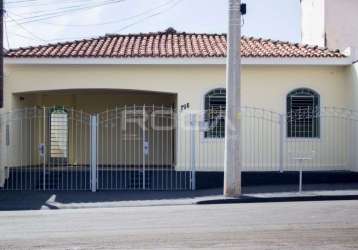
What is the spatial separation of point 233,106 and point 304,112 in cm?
396

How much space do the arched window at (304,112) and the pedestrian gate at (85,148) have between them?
358 centimetres

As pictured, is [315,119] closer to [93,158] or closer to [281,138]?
[281,138]

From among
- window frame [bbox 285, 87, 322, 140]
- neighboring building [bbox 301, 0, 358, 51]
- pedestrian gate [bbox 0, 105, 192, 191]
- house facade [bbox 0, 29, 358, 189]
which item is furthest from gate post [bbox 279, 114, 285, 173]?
neighboring building [bbox 301, 0, 358, 51]

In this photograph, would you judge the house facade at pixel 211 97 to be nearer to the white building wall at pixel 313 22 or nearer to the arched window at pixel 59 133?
the arched window at pixel 59 133

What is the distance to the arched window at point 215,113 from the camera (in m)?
17.7

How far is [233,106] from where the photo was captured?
48.2 feet

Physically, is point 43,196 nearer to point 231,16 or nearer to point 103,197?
point 103,197

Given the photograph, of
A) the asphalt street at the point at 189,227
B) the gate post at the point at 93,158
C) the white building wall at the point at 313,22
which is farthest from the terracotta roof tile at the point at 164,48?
the asphalt street at the point at 189,227

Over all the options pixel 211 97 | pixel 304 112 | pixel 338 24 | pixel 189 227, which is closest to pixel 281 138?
pixel 304 112

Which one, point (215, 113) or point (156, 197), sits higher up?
Answer: point (215, 113)

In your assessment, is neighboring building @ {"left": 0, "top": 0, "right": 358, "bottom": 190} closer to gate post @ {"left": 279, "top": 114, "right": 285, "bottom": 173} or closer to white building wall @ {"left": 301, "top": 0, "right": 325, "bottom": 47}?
gate post @ {"left": 279, "top": 114, "right": 285, "bottom": 173}

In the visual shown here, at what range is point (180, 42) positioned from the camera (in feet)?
65.7

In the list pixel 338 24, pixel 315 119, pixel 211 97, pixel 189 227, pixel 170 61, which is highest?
pixel 338 24

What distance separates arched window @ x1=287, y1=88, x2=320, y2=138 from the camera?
58.7 ft
